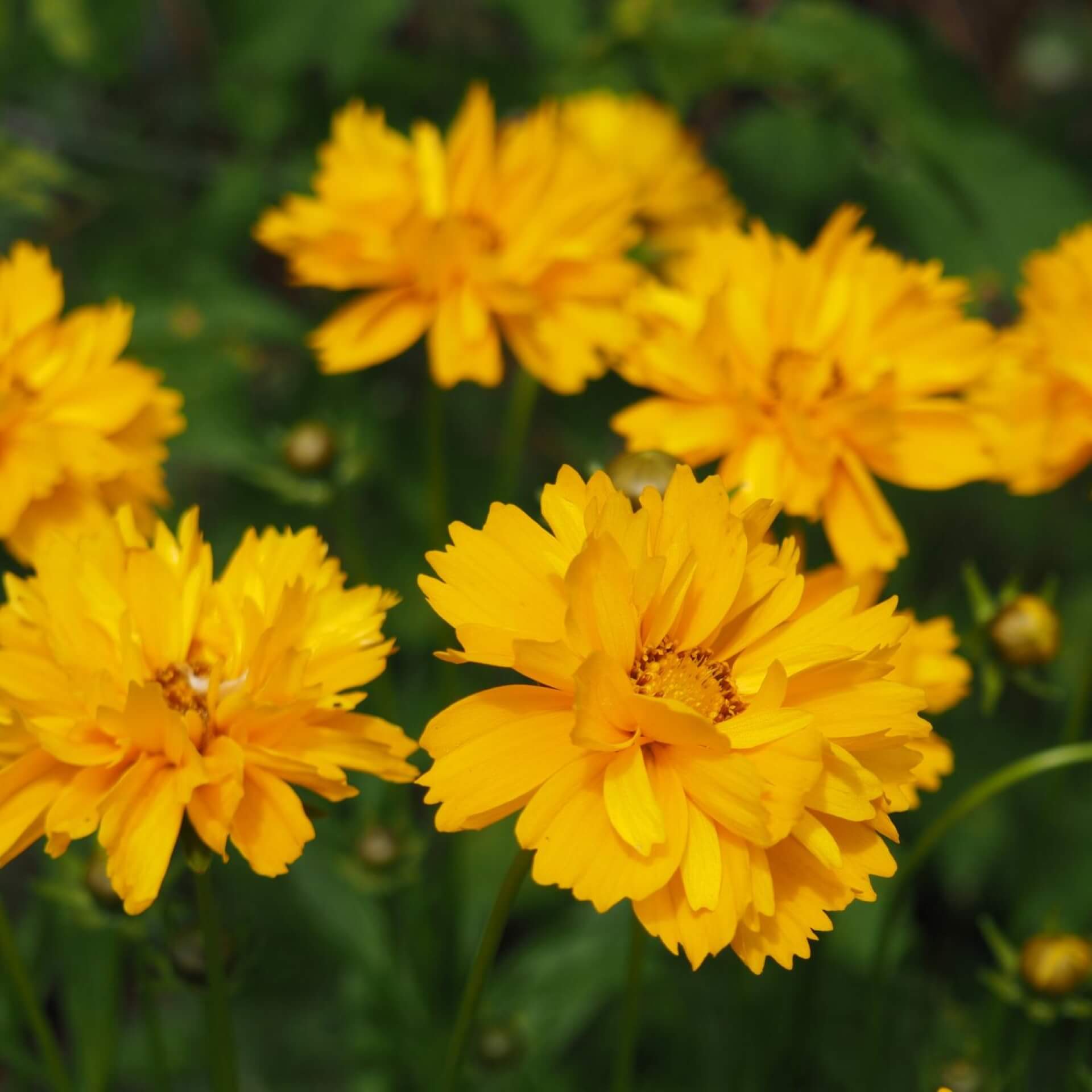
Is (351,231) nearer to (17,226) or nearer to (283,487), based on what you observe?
(283,487)

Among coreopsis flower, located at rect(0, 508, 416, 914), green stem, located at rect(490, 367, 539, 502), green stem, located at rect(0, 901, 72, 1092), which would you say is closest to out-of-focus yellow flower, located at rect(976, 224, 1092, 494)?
green stem, located at rect(490, 367, 539, 502)

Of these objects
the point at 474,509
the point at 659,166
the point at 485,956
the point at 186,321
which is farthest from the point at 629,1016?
the point at 659,166

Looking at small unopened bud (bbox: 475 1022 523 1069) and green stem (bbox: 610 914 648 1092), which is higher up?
green stem (bbox: 610 914 648 1092)

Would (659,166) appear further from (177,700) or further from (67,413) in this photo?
(177,700)

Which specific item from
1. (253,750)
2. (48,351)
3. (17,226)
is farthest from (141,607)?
(17,226)

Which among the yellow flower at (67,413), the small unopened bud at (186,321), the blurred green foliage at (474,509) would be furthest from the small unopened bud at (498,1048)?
the small unopened bud at (186,321)

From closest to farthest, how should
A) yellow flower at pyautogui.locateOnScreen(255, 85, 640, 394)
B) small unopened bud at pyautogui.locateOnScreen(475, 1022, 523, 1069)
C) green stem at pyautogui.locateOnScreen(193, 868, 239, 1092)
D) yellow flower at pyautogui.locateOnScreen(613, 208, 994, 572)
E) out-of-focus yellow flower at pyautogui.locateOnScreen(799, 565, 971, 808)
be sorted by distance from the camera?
green stem at pyautogui.locateOnScreen(193, 868, 239, 1092)
out-of-focus yellow flower at pyautogui.locateOnScreen(799, 565, 971, 808)
yellow flower at pyautogui.locateOnScreen(613, 208, 994, 572)
yellow flower at pyautogui.locateOnScreen(255, 85, 640, 394)
small unopened bud at pyautogui.locateOnScreen(475, 1022, 523, 1069)

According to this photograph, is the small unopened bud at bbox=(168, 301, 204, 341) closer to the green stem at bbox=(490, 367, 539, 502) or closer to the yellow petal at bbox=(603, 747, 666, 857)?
the green stem at bbox=(490, 367, 539, 502)
